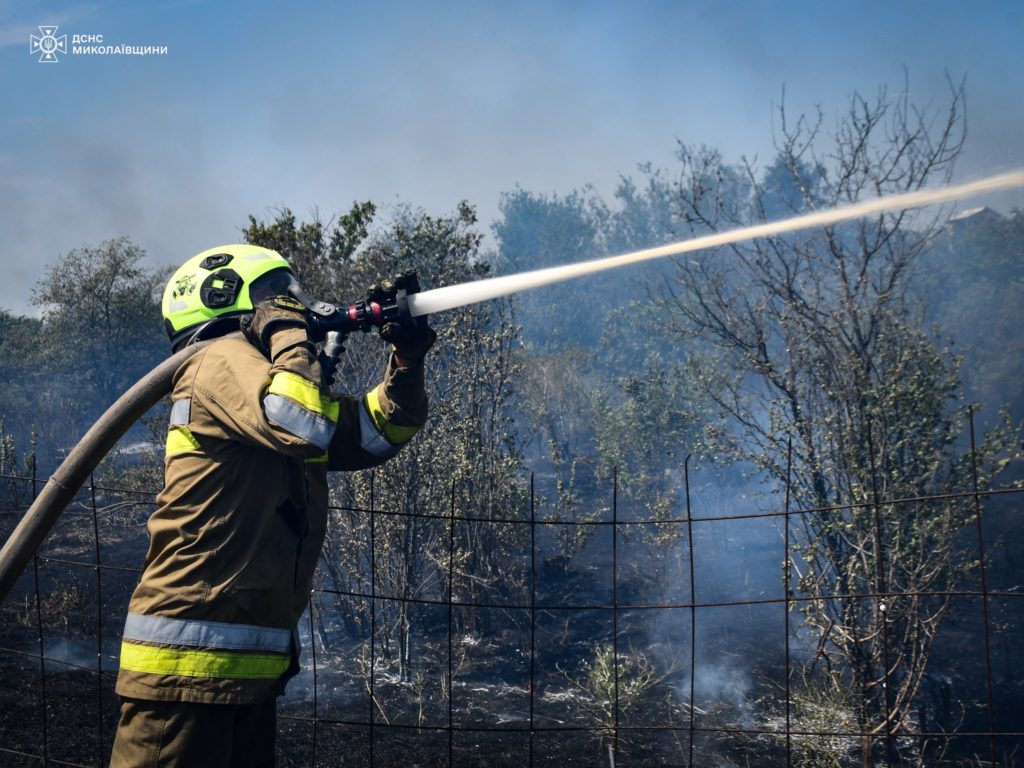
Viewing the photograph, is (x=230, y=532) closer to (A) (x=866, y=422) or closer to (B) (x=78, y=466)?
(B) (x=78, y=466)

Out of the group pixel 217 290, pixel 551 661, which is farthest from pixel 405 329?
pixel 551 661

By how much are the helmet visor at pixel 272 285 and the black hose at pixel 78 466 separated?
242mm

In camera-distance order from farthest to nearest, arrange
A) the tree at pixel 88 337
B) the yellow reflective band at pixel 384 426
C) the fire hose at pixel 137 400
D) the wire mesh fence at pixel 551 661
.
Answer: the tree at pixel 88 337 < the wire mesh fence at pixel 551 661 < the yellow reflective band at pixel 384 426 < the fire hose at pixel 137 400

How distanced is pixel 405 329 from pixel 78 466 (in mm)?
1167

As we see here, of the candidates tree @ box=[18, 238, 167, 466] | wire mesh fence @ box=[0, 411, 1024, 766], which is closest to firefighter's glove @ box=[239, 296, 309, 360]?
wire mesh fence @ box=[0, 411, 1024, 766]

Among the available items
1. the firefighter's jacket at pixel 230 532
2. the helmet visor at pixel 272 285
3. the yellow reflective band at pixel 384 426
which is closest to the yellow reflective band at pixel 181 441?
the firefighter's jacket at pixel 230 532

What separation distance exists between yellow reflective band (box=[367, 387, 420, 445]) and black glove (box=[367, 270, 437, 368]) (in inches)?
7.2

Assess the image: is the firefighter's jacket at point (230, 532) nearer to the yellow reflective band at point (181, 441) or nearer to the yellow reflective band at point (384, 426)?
the yellow reflective band at point (181, 441)

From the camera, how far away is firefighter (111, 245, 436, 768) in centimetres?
239

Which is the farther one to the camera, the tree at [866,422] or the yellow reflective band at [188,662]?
the tree at [866,422]

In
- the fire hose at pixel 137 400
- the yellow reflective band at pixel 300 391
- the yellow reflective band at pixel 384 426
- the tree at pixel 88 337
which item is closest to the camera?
the yellow reflective band at pixel 300 391

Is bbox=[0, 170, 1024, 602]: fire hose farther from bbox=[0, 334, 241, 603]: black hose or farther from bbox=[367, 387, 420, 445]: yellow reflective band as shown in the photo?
bbox=[367, 387, 420, 445]: yellow reflective band

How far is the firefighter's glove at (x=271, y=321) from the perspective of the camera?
2.62 meters

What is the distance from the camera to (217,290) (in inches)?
110
